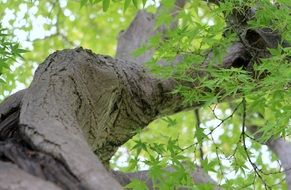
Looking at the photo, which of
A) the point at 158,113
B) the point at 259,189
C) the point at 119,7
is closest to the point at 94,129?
the point at 158,113

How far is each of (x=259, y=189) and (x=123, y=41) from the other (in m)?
1.19

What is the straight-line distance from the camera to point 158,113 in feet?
6.38

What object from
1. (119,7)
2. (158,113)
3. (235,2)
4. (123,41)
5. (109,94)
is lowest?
(109,94)

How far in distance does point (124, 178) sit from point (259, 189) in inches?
37.8

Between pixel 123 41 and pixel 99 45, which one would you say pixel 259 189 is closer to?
pixel 123 41

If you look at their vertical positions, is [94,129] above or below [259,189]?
below

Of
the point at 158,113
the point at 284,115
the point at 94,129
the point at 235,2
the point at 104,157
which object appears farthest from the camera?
the point at 158,113

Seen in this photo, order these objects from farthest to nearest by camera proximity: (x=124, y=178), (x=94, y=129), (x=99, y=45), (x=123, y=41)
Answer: (x=99, y=45), (x=123, y=41), (x=124, y=178), (x=94, y=129)

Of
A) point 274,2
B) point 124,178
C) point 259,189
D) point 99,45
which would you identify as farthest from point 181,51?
point 99,45

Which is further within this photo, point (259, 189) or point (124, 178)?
point (259, 189)

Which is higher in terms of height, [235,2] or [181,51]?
[235,2]

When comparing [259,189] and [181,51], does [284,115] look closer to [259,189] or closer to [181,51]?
[181,51]

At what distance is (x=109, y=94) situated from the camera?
1.55m

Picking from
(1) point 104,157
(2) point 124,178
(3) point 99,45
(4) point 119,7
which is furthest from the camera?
(3) point 99,45
